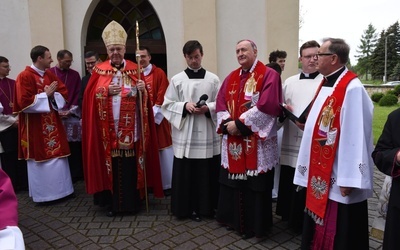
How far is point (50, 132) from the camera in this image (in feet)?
16.3

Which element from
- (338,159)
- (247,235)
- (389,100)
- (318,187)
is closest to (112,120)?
(247,235)

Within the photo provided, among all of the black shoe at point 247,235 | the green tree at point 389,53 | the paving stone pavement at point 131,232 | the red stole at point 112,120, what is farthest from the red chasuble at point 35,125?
the green tree at point 389,53

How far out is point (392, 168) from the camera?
89.4 inches

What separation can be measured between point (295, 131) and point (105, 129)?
2331 mm

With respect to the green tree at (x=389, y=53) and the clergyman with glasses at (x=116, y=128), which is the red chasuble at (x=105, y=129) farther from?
the green tree at (x=389, y=53)

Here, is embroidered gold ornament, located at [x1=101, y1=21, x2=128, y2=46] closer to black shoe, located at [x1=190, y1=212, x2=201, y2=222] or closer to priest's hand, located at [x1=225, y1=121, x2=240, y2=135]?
priest's hand, located at [x1=225, y1=121, x2=240, y2=135]

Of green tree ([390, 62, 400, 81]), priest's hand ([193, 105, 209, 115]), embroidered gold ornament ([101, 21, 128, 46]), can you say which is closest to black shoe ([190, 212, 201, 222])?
priest's hand ([193, 105, 209, 115])

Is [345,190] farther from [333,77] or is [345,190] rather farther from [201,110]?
[201,110]

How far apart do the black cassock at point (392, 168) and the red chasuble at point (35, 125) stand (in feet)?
14.1

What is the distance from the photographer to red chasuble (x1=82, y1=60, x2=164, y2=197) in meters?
4.30

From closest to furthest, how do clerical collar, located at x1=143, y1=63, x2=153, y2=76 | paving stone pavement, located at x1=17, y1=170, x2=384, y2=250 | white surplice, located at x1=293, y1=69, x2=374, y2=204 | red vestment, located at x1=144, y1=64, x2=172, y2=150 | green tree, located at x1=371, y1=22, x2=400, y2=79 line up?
white surplice, located at x1=293, y1=69, x2=374, y2=204, paving stone pavement, located at x1=17, y1=170, x2=384, y2=250, red vestment, located at x1=144, y1=64, x2=172, y2=150, clerical collar, located at x1=143, y1=63, x2=153, y2=76, green tree, located at x1=371, y1=22, x2=400, y2=79

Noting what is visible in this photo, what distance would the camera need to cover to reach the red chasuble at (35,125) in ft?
15.5

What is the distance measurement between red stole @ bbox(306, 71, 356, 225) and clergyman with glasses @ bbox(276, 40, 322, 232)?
0.76 m

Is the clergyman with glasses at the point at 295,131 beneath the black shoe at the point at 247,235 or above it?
above
